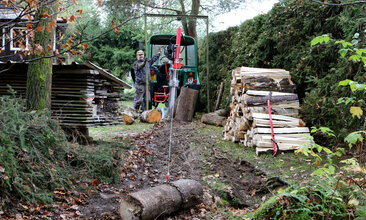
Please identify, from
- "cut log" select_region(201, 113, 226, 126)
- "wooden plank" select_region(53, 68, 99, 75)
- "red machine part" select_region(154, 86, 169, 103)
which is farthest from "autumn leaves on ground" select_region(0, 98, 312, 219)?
"red machine part" select_region(154, 86, 169, 103)

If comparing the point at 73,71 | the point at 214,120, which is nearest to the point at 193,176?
the point at 73,71

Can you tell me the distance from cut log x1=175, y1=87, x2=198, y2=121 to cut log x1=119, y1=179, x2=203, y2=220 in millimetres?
5579

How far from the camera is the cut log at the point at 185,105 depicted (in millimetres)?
9656

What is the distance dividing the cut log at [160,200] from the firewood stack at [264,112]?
2.30m

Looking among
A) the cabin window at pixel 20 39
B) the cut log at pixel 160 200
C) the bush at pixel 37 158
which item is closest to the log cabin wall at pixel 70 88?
the bush at pixel 37 158

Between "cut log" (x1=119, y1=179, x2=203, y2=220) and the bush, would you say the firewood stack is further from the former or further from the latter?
the bush

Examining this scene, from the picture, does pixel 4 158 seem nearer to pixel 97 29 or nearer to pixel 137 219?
pixel 137 219

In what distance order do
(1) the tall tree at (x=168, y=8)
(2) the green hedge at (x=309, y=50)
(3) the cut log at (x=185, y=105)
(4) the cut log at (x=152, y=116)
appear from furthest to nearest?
(1) the tall tree at (x=168, y=8)
(4) the cut log at (x=152, y=116)
(3) the cut log at (x=185, y=105)
(2) the green hedge at (x=309, y=50)

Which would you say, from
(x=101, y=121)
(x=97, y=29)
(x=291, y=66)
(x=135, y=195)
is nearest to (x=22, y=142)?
(x=135, y=195)

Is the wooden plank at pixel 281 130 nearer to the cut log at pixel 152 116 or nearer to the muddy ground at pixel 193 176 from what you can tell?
the muddy ground at pixel 193 176

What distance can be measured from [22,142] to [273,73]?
504 cm

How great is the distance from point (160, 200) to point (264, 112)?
3.49 metres

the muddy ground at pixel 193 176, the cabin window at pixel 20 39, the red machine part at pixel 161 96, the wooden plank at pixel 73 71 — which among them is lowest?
the muddy ground at pixel 193 176

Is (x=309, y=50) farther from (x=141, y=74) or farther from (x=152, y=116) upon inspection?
(x=141, y=74)
